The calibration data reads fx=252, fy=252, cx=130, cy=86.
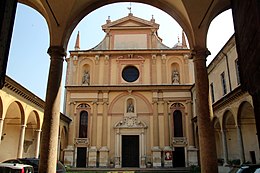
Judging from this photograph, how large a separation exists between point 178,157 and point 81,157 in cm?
909

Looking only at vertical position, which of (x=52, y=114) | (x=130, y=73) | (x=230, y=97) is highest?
(x=130, y=73)

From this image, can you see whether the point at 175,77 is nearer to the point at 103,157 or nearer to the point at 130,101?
the point at 130,101

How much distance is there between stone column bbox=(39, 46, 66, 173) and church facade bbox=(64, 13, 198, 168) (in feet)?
56.7

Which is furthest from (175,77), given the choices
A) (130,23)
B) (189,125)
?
(130,23)

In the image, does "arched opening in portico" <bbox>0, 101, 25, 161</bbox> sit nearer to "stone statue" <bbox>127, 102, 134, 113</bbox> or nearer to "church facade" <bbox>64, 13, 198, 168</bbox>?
"church facade" <bbox>64, 13, 198, 168</bbox>

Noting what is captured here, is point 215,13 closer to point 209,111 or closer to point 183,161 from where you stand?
point 209,111

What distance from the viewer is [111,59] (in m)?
26.8

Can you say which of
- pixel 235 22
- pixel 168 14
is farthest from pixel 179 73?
pixel 235 22

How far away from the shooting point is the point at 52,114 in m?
6.86

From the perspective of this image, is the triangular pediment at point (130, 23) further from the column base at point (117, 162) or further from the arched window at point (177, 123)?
the column base at point (117, 162)

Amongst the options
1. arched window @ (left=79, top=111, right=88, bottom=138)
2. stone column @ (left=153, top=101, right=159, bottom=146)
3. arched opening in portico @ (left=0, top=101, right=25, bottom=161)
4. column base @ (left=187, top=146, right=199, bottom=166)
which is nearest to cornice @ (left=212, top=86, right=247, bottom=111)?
column base @ (left=187, top=146, right=199, bottom=166)

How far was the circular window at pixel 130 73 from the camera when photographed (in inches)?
1037

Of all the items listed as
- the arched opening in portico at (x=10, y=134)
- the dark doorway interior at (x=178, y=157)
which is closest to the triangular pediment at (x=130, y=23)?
the dark doorway interior at (x=178, y=157)

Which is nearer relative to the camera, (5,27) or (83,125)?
(5,27)
